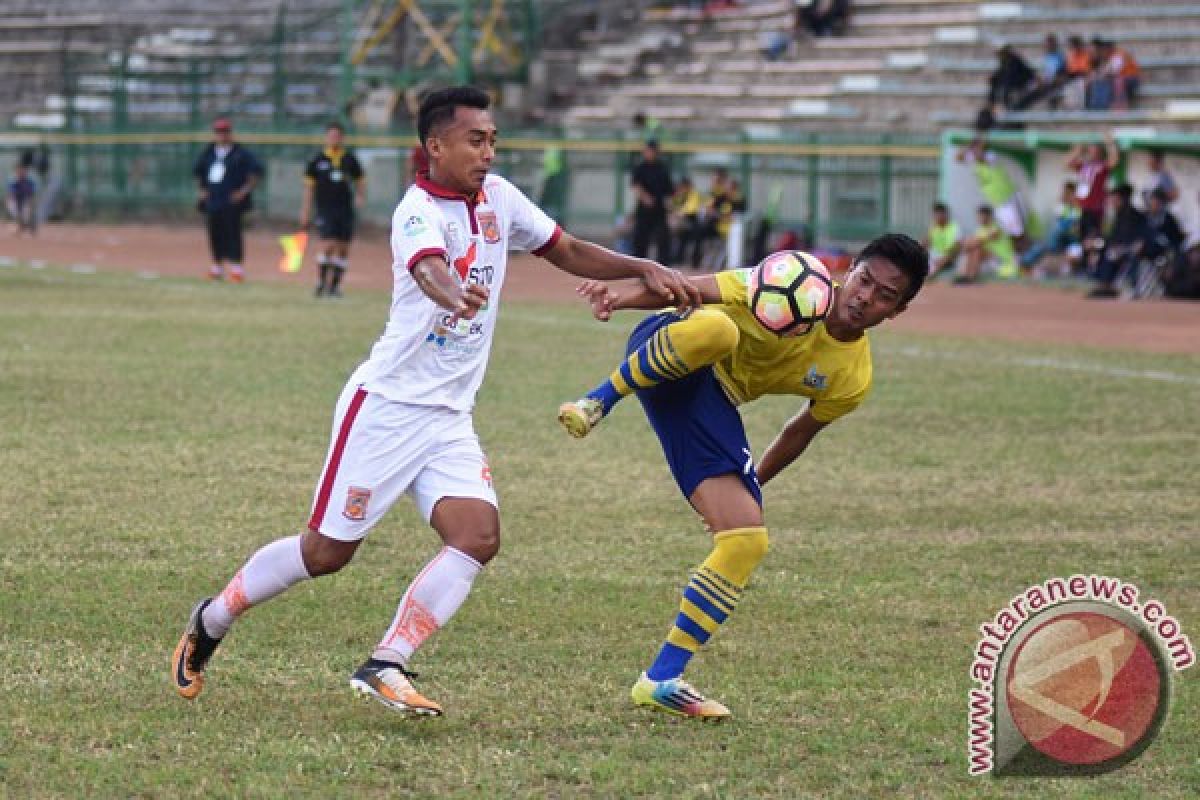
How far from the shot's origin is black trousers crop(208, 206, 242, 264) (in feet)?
87.5

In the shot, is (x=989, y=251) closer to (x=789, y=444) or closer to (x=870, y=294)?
(x=789, y=444)

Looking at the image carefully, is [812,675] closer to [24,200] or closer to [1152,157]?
[1152,157]

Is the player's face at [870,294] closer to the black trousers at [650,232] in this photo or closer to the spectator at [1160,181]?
the spectator at [1160,181]

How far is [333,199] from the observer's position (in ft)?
81.9

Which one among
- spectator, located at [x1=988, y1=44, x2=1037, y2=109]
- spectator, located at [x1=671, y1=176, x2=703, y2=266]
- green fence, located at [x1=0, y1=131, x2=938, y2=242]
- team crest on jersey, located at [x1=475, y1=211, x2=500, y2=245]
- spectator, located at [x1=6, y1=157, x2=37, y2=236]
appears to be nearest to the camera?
team crest on jersey, located at [x1=475, y1=211, x2=500, y2=245]

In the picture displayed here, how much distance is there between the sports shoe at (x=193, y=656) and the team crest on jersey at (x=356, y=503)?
675 millimetres

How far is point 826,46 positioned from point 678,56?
→ 15.5ft

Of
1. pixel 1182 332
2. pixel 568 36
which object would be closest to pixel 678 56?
pixel 568 36

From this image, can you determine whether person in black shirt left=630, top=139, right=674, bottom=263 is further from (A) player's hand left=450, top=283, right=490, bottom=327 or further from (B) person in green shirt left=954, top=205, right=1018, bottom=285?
(A) player's hand left=450, top=283, right=490, bottom=327

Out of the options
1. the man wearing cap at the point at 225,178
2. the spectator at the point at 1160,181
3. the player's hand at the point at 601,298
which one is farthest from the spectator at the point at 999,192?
the player's hand at the point at 601,298

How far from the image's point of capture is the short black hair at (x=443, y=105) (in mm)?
6445

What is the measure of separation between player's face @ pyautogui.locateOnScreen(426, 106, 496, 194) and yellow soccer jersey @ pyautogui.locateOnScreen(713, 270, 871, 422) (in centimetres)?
104

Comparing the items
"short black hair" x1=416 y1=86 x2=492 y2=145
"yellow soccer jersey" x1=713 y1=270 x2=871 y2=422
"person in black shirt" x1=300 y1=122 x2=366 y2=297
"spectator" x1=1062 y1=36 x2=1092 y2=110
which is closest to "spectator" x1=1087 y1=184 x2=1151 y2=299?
"spectator" x1=1062 y1=36 x2=1092 y2=110

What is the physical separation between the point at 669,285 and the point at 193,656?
1.96 m
